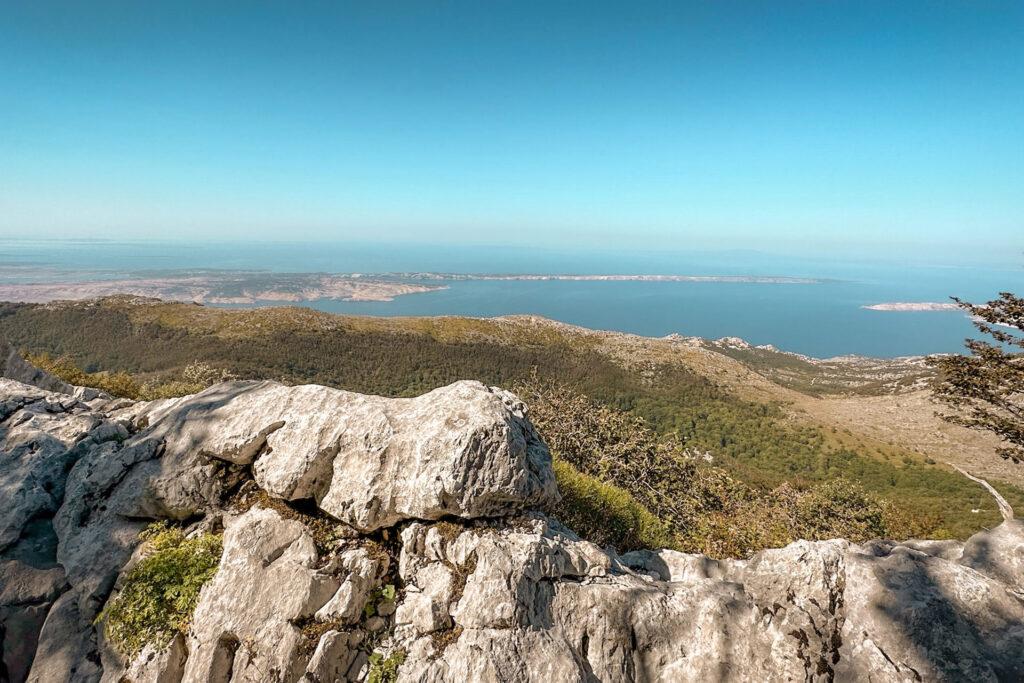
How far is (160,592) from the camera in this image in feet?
23.0

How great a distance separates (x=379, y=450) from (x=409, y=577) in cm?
245

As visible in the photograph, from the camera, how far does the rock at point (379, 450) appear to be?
759 centimetres

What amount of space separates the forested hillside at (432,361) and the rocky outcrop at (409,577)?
68.7 meters

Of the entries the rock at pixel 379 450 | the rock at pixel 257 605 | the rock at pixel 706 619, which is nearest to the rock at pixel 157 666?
the rock at pixel 257 605

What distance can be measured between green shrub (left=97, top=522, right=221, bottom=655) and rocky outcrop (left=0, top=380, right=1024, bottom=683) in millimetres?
226

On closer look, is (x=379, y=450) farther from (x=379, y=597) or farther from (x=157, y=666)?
(x=157, y=666)

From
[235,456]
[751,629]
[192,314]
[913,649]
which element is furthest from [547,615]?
[192,314]

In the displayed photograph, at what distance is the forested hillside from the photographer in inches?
3177

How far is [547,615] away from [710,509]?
2210 cm

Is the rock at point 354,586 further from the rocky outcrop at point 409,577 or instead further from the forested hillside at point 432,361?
the forested hillside at point 432,361

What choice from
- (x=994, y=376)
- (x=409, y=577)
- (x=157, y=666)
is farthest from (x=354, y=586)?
(x=994, y=376)

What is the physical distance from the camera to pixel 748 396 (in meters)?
110

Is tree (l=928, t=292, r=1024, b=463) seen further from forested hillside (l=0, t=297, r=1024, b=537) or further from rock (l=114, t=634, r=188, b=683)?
forested hillside (l=0, t=297, r=1024, b=537)

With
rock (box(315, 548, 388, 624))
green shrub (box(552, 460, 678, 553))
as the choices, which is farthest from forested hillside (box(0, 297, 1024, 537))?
rock (box(315, 548, 388, 624))
